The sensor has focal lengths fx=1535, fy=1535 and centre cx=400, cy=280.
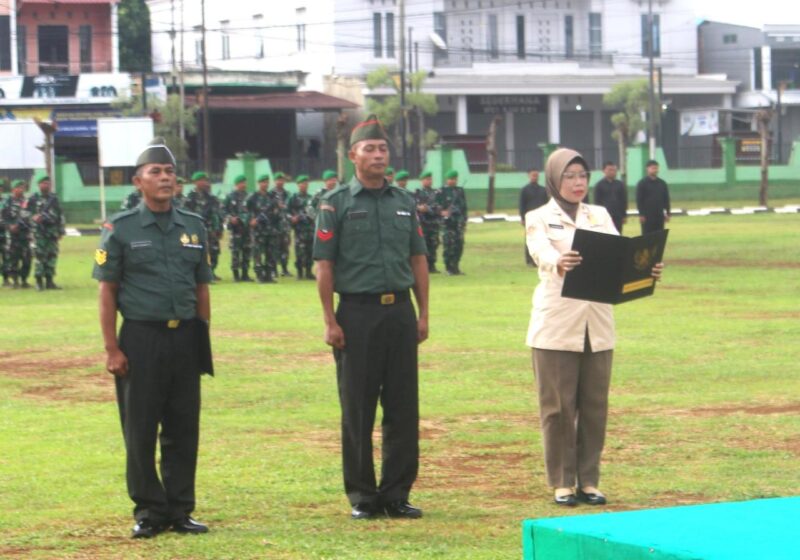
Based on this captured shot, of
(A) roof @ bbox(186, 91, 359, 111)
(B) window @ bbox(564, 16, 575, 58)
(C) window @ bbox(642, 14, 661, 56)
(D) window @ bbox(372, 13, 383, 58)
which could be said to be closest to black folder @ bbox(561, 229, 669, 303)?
(A) roof @ bbox(186, 91, 359, 111)

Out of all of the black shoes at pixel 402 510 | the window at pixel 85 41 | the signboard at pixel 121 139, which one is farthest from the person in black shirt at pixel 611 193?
the window at pixel 85 41

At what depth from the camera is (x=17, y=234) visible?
27234 mm

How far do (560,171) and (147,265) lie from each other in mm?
2380

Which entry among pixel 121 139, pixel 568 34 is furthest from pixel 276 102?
pixel 121 139

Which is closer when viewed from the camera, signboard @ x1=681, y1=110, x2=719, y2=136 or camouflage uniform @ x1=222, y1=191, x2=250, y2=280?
camouflage uniform @ x1=222, y1=191, x2=250, y2=280

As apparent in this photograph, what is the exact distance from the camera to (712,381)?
538 inches

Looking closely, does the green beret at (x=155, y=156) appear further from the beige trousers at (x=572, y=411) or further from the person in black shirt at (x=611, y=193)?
the person in black shirt at (x=611, y=193)

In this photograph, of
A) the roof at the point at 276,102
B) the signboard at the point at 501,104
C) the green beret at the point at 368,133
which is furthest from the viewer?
the signboard at the point at 501,104

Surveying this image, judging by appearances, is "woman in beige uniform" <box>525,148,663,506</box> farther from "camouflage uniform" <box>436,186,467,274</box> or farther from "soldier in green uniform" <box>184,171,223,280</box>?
"camouflage uniform" <box>436,186,467,274</box>

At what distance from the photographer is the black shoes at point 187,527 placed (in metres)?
7.83

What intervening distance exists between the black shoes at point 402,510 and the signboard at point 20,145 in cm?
4629

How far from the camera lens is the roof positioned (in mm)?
68000

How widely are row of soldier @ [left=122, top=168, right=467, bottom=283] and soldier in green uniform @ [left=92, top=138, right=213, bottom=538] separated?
19708 mm

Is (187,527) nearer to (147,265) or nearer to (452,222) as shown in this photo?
(147,265)
